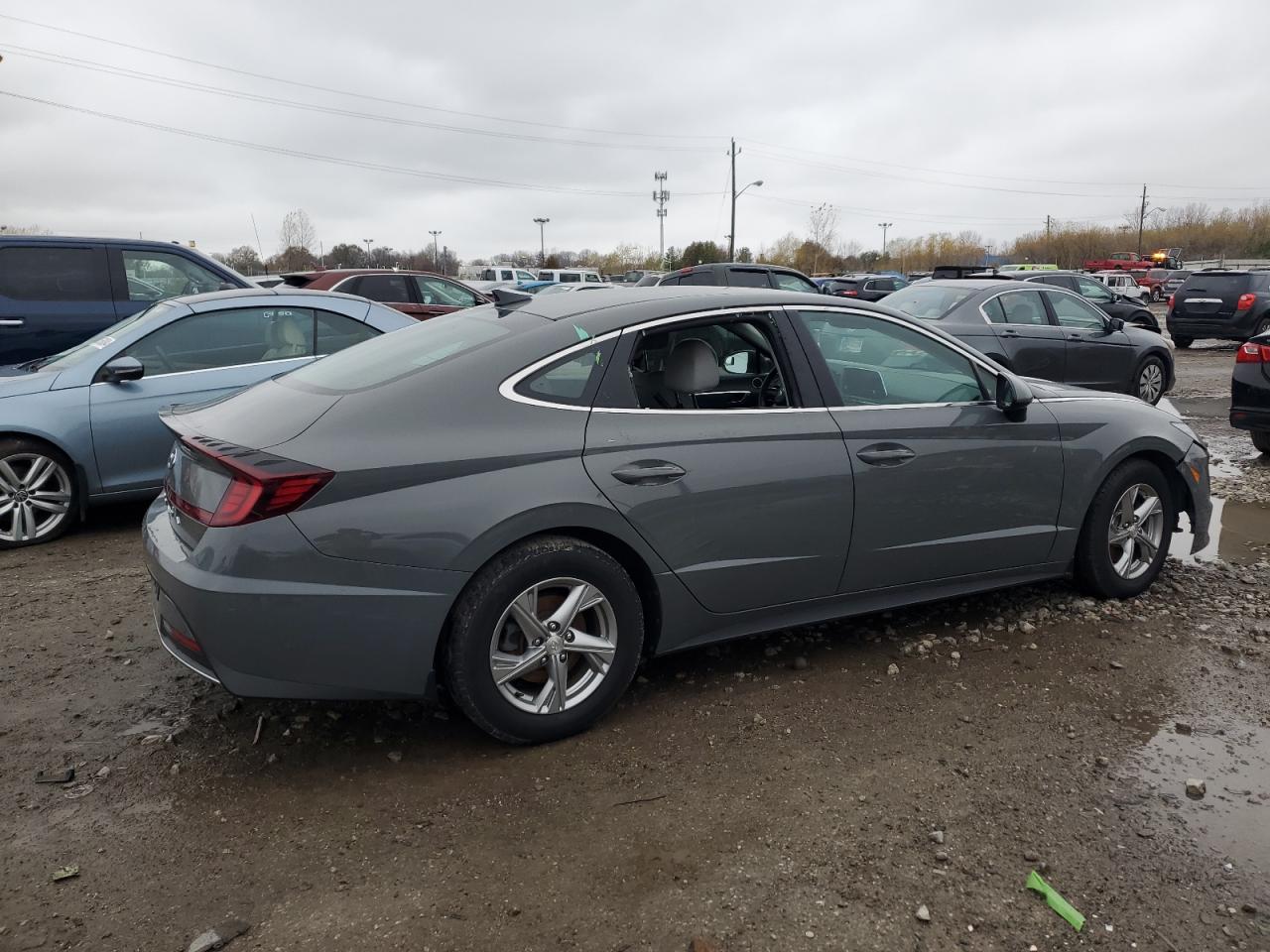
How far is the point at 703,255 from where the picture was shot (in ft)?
199

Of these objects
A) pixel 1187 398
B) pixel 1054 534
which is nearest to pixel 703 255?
pixel 1187 398

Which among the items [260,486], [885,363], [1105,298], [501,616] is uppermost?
[885,363]

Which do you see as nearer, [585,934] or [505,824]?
[585,934]

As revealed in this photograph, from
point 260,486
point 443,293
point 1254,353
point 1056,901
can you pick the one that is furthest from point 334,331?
A: point 443,293

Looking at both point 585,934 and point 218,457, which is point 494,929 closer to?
point 585,934

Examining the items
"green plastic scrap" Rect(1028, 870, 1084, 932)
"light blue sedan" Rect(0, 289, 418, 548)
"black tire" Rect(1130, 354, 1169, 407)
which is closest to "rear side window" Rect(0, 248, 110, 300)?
"light blue sedan" Rect(0, 289, 418, 548)

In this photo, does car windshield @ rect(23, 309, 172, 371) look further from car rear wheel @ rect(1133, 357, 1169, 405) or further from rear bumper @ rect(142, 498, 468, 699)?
car rear wheel @ rect(1133, 357, 1169, 405)

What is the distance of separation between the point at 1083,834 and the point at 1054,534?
1.90m

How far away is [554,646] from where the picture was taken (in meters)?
3.18

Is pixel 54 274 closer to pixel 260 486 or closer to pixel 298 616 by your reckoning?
pixel 260 486

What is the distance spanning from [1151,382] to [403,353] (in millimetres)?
10821

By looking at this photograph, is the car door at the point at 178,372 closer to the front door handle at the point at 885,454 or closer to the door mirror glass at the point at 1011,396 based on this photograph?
the front door handle at the point at 885,454

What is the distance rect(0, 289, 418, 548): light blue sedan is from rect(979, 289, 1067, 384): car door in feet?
23.0

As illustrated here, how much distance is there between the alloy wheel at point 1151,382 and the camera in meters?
11.3
